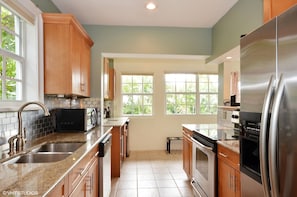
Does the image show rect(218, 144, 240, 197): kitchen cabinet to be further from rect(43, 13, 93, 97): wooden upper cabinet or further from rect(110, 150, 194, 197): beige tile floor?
rect(43, 13, 93, 97): wooden upper cabinet

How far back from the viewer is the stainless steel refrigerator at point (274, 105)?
1030 millimetres

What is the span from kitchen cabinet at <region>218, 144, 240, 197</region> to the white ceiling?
1921 mm

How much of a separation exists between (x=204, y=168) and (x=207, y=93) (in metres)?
4.03

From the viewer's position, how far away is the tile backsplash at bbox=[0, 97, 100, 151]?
1.86 m

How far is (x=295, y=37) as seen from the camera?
1011 mm

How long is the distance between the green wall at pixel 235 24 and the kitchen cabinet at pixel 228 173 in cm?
149

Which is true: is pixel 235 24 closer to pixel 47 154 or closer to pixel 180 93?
pixel 47 154

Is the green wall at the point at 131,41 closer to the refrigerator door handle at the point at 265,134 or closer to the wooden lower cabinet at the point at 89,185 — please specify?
the wooden lower cabinet at the point at 89,185

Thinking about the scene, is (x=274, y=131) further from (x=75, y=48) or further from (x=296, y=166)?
(x=75, y=48)

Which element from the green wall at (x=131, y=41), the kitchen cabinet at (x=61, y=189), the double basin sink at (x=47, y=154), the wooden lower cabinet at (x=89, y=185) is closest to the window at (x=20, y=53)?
the double basin sink at (x=47, y=154)

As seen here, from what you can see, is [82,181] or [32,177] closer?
[32,177]

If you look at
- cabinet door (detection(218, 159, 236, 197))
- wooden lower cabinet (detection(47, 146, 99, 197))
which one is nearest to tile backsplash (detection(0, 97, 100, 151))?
wooden lower cabinet (detection(47, 146, 99, 197))

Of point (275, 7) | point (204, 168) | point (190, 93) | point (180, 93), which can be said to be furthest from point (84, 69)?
point (190, 93)

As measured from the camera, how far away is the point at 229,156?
2045 mm
